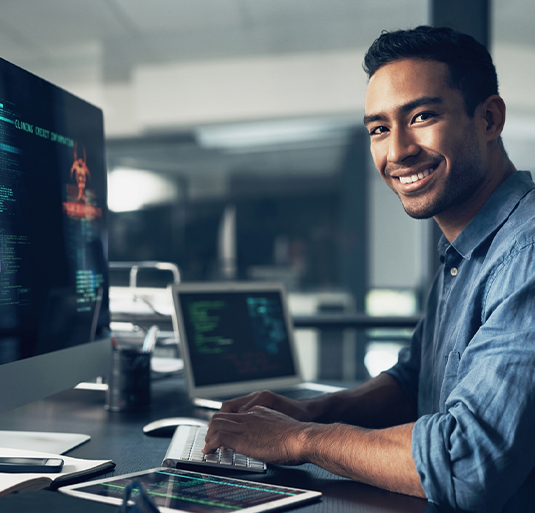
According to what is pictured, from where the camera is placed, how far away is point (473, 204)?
0.95 m

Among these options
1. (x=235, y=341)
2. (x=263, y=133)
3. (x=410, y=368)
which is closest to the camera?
(x=410, y=368)

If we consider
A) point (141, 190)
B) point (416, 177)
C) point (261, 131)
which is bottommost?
point (416, 177)

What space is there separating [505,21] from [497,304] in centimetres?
261

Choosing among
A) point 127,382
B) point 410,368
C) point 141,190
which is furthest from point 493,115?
point 141,190

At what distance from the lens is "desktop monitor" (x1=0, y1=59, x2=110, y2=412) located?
79cm

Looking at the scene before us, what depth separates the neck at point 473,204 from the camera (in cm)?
94

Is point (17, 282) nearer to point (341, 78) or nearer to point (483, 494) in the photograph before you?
point (483, 494)

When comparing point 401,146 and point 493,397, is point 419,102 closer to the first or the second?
point 401,146

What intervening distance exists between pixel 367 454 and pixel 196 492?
0.73 feet

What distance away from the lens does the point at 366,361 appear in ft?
10.8

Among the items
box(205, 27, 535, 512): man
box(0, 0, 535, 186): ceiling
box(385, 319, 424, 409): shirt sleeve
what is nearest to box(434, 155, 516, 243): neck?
box(205, 27, 535, 512): man

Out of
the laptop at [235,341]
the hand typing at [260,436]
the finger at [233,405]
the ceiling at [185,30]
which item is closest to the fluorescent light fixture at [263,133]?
the ceiling at [185,30]

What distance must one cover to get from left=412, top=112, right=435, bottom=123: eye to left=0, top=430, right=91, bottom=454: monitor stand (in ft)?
2.65

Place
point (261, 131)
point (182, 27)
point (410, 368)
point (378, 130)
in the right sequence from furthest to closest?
1. point (261, 131)
2. point (182, 27)
3. point (410, 368)
4. point (378, 130)
